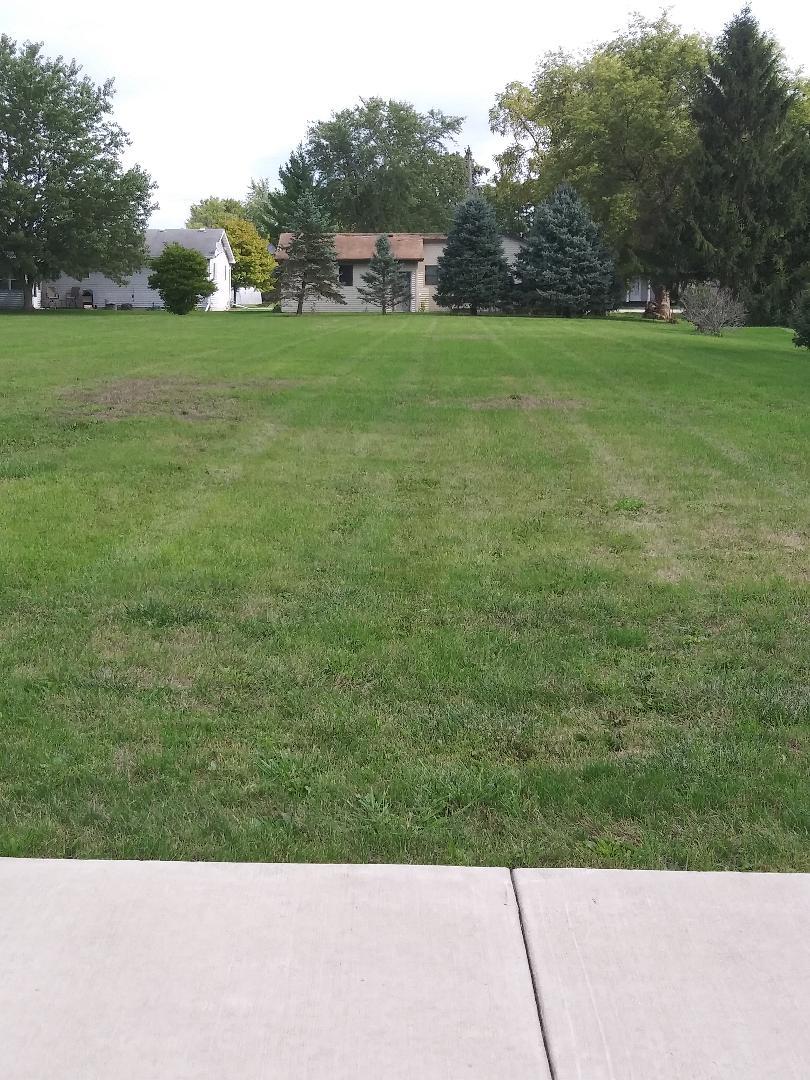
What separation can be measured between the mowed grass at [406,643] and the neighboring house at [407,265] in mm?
44075

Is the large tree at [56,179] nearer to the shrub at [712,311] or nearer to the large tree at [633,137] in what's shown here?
the large tree at [633,137]

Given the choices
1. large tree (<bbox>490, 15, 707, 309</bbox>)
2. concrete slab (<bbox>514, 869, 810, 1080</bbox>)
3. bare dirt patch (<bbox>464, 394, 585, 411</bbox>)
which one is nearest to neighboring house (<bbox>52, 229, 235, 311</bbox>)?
large tree (<bbox>490, 15, 707, 309</bbox>)

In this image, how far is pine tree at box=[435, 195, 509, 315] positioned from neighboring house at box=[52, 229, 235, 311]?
15.3 metres

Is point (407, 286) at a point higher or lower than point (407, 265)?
lower

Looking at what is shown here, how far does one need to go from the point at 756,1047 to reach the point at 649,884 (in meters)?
0.65

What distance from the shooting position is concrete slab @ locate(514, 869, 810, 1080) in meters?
2.14

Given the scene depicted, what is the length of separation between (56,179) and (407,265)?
18073 millimetres

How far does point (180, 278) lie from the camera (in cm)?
4397

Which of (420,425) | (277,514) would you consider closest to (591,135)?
(420,425)

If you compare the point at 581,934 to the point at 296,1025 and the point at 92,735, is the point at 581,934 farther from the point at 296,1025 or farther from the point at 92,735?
the point at 92,735

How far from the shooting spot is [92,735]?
375cm

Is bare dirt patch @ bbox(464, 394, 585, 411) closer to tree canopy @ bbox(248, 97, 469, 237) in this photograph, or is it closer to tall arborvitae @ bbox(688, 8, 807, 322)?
tall arborvitae @ bbox(688, 8, 807, 322)

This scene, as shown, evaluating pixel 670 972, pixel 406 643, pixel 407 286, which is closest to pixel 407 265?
pixel 407 286

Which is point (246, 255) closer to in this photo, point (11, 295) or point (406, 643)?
point (11, 295)
